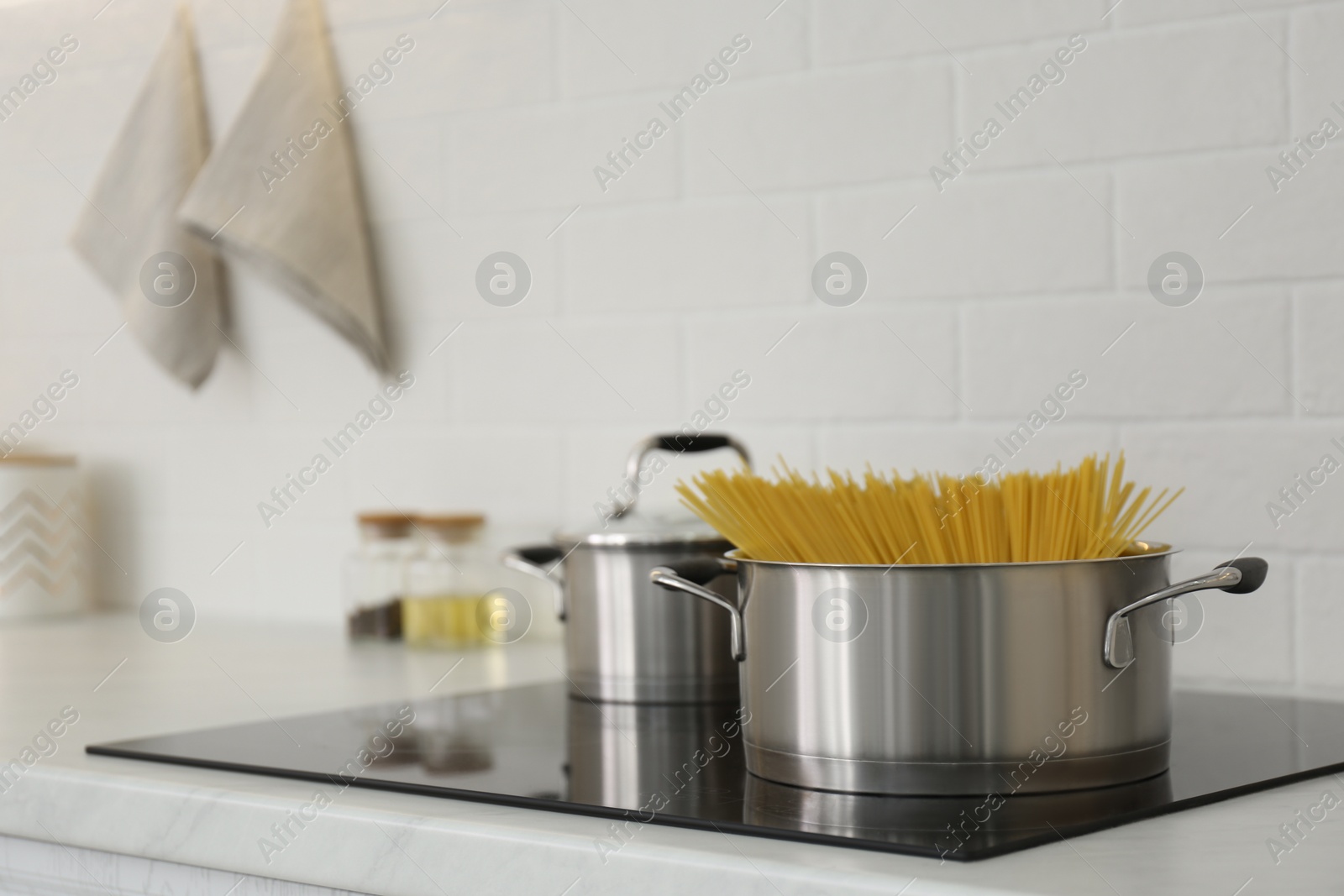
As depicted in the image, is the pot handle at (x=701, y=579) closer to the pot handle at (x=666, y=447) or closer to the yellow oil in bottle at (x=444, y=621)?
the pot handle at (x=666, y=447)

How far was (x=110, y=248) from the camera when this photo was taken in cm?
162

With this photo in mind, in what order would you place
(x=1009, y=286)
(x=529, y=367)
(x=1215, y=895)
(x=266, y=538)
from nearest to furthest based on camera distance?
1. (x=1215, y=895)
2. (x=1009, y=286)
3. (x=529, y=367)
4. (x=266, y=538)

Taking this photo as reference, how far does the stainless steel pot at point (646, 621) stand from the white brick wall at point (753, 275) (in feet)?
0.86

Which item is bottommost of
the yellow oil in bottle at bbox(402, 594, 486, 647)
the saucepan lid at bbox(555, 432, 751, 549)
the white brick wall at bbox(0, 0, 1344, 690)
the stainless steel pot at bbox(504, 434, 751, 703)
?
the yellow oil in bottle at bbox(402, 594, 486, 647)

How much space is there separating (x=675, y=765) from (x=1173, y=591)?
26cm

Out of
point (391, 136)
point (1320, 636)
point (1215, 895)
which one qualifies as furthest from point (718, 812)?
point (391, 136)

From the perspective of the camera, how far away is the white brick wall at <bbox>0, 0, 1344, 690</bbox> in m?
1.04

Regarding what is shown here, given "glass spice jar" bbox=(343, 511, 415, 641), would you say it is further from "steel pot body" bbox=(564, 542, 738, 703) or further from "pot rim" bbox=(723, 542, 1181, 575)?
"pot rim" bbox=(723, 542, 1181, 575)

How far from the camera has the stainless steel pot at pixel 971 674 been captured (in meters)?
0.67

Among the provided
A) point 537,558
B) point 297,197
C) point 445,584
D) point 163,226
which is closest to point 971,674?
point 537,558

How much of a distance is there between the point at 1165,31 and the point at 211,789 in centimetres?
82

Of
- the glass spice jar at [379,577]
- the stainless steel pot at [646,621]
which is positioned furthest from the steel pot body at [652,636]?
the glass spice jar at [379,577]

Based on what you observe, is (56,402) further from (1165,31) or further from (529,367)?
(1165,31)

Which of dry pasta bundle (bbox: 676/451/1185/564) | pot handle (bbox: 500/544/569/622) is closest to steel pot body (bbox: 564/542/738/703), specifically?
pot handle (bbox: 500/544/569/622)
